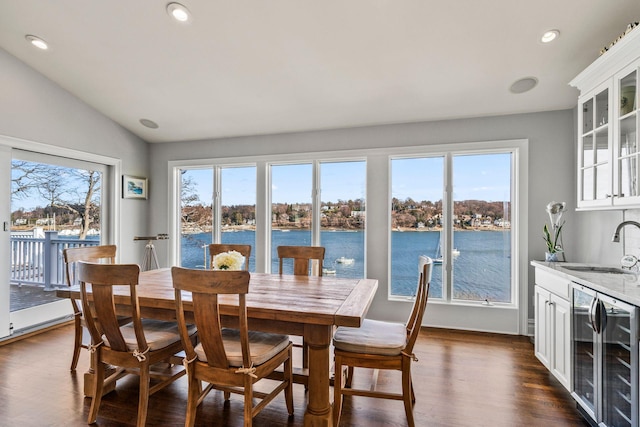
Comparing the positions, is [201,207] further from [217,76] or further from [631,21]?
[631,21]

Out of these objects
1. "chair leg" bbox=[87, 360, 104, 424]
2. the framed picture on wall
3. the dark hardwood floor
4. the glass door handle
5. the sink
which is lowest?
the dark hardwood floor

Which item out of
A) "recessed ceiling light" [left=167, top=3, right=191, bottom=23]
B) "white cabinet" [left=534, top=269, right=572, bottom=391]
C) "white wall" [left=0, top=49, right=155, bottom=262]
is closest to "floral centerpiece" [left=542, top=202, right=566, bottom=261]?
"white cabinet" [left=534, top=269, right=572, bottom=391]

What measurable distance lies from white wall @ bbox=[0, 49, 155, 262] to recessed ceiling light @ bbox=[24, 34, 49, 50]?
469 millimetres

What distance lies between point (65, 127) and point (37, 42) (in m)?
1.04

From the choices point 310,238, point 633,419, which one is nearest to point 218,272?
point 633,419

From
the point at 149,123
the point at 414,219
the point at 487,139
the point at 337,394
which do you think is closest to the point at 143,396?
the point at 337,394

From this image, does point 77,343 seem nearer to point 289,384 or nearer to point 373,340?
point 289,384

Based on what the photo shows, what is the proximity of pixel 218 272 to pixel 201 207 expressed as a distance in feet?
12.0

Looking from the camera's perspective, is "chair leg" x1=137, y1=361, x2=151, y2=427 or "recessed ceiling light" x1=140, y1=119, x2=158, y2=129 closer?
"chair leg" x1=137, y1=361, x2=151, y2=427

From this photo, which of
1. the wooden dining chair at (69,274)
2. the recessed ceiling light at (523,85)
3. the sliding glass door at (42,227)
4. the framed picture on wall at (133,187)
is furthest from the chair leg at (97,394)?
the recessed ceiling light at (523,85)

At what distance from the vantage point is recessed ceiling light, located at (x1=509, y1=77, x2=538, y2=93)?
3168 millimetres

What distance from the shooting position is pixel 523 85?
10.7ft

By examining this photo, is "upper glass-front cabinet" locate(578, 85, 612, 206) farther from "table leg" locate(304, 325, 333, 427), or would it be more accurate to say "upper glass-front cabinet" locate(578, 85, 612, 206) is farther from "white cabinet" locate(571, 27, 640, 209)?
"table leg" locate(304, 325, 333, 427)

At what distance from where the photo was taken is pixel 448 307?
3.89m
